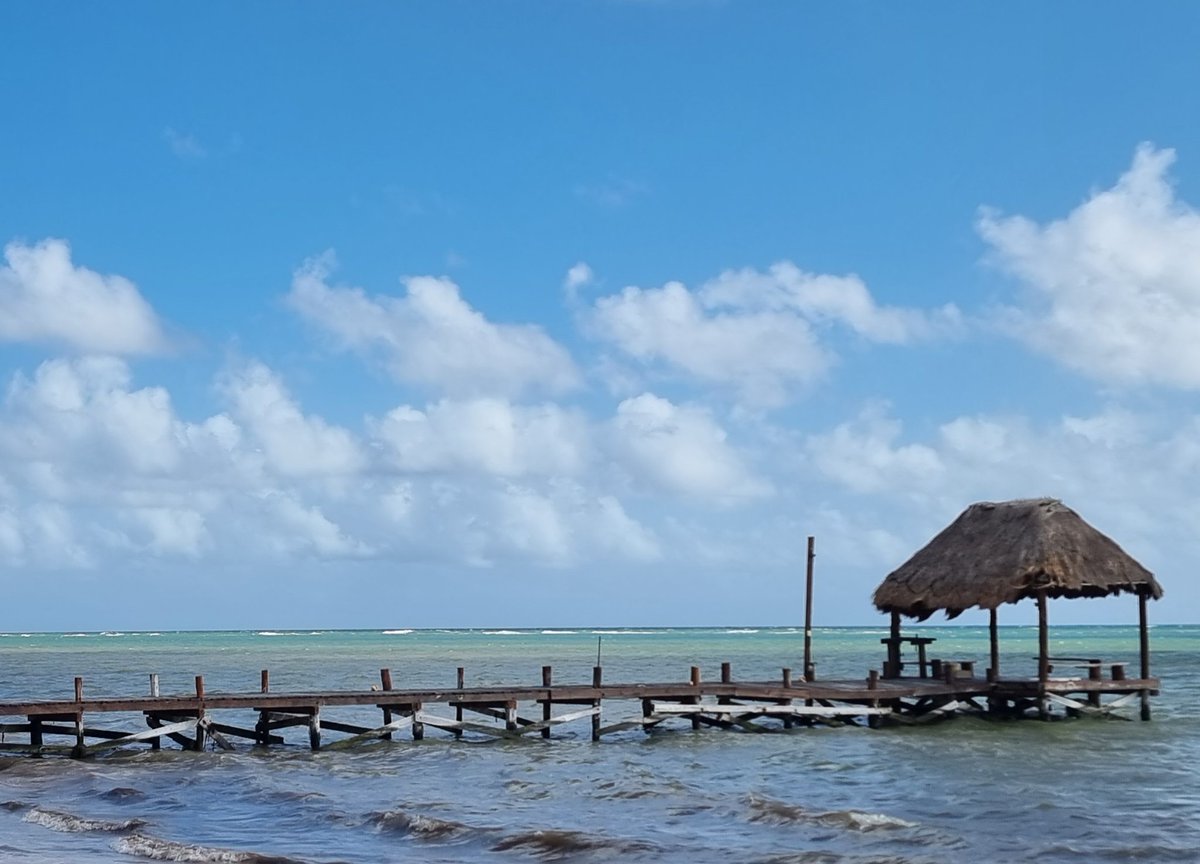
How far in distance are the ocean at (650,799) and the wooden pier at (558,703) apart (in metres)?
0.44

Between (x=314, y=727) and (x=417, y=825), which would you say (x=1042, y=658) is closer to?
(x=314, y=727)

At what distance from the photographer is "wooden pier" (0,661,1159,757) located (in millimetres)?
23266

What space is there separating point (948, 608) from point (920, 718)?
2435 mm

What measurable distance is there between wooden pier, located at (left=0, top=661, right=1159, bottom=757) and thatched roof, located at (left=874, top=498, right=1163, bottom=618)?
5.83ft

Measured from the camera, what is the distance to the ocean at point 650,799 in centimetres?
1521

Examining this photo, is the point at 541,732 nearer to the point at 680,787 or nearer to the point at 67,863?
the point at 680,787

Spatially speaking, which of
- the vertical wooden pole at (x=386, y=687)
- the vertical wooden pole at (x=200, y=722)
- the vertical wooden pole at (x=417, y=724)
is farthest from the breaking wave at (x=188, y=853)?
the vertical wooden pole at (x=386, y=687)

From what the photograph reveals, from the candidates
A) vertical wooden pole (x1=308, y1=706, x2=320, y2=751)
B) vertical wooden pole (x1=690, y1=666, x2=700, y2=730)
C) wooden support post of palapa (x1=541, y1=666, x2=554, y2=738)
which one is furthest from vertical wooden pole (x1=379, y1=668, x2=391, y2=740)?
vertical wooden pole (x1=690, y1=666, x2=700, y2=730)

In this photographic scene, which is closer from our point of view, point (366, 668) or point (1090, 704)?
point (1090, 704)

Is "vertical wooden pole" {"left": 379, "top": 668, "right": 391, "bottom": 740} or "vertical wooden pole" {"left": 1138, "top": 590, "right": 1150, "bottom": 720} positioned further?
"vertical wooden pole" {"left": 1138, "top": 590, "right": 1150, "bottom": 720}

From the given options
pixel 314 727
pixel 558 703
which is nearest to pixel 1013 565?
pixel 558 703

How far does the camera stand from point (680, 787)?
63.8ft

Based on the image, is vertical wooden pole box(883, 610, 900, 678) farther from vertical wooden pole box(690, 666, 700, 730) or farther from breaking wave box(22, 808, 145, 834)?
breaking wave box(22, 808, 145, 834)

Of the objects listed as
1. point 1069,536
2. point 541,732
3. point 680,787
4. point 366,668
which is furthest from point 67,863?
point 366,668
